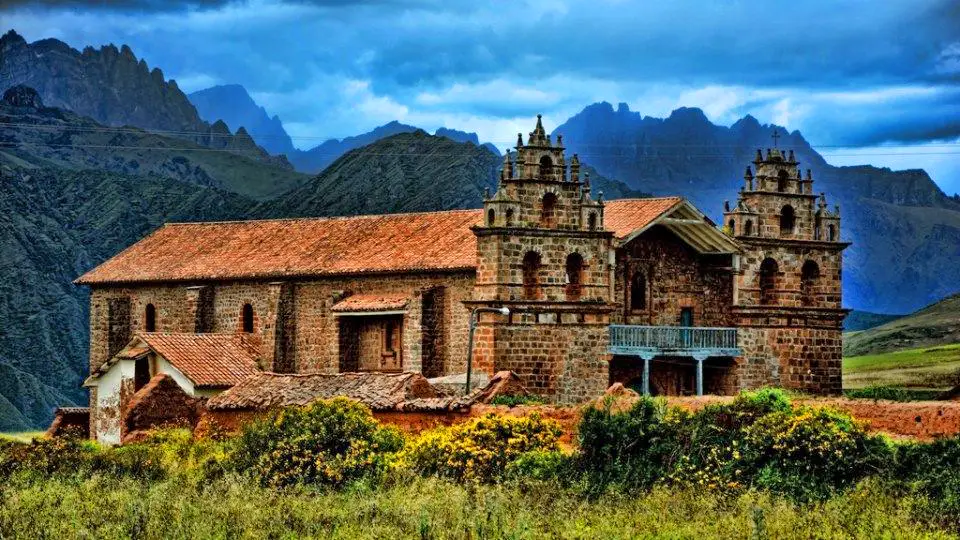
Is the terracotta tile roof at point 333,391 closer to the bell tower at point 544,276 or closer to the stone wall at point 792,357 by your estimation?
the bell tower at point 544,276

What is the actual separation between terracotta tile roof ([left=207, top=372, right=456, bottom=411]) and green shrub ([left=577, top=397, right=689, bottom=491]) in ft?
16.3

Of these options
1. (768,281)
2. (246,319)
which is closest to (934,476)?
(768,281)

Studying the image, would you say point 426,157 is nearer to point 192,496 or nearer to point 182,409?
point 182,409

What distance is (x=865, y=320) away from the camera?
377ft

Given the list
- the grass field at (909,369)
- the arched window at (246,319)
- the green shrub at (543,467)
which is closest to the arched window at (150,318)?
the arched window at (246,319)

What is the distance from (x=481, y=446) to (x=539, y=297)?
482 inches

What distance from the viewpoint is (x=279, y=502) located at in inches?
1184

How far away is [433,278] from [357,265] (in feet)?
10.2

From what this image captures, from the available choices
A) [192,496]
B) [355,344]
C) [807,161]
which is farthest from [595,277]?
[807,161]

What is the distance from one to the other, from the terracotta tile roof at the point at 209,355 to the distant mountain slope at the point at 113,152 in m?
56.0

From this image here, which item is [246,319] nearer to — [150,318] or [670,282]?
[150,318]

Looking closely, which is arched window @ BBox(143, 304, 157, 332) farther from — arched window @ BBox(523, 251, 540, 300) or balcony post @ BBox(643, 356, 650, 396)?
balcony post @ BBox(643, 356, 650, 396)

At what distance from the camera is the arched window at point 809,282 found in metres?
50.8

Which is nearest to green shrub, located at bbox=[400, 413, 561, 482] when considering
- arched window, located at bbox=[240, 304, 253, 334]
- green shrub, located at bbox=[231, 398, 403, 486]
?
green shrub, located at bbox=[231, 398, 403, 486]
